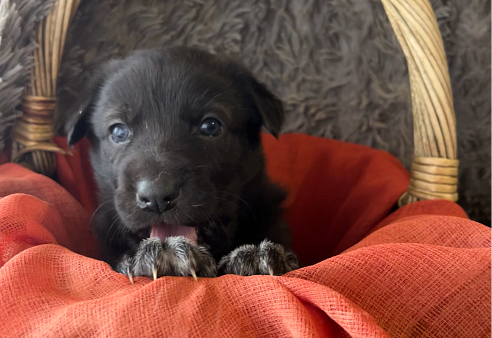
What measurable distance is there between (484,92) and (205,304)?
191 cm

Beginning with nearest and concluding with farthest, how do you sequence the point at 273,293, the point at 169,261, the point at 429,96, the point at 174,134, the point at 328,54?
the point at 273,293 < the point at 169,261 < the point at 174,134 < the point at 429,96 < the point at 328,54

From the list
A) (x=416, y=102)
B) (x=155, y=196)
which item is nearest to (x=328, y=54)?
(x=416, y=102)

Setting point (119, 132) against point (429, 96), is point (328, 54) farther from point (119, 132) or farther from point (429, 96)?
point (119, 132)

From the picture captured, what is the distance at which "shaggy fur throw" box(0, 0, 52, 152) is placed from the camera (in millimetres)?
1681

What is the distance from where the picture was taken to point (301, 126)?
8.53 ft

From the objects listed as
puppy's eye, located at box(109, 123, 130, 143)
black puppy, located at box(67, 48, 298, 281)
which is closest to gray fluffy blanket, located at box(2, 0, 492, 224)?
black puppy, located at box(67, 48, 298, 281)

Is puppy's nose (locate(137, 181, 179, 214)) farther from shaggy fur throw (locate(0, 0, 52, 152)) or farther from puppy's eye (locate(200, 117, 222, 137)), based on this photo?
shaggy fur throw (locate(0, 0, 52, 152))

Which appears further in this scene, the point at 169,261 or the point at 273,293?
the point at 169,261

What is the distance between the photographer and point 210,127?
1542 millimetres

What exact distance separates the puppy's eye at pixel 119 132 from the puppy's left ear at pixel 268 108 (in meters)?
0.49

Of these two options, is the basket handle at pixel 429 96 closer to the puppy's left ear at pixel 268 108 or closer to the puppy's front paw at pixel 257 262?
the puppy's left ear at pixel 268 108

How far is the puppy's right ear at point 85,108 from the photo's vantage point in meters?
1.71

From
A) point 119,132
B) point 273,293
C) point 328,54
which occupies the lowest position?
point 273,293

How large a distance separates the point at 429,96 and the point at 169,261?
116cm
